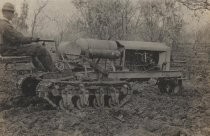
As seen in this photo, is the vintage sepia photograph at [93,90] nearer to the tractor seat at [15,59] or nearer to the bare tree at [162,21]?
the tractor seat at [15,59]

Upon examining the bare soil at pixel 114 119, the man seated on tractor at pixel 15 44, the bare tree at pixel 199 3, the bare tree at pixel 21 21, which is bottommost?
the bare soil at pixel 114 119

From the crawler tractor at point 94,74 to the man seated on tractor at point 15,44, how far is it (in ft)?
1.34

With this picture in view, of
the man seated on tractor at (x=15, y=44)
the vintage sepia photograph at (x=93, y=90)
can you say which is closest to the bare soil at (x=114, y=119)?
the vintage sepia photograph at (x=93, y=90)

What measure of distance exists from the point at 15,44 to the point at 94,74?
2.23 meters

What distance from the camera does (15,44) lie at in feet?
32.1

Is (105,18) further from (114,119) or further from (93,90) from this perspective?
(114,119)

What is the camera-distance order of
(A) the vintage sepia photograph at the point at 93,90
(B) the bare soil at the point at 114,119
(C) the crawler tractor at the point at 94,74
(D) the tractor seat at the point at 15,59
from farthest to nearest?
(C) the crawler tractor at the point at 94,74 → (D) the tractor seat at the point at 15,59 → (A) the vintage sepia photograph at the point at 93,90 → (B) the bare soil at the point at 114,119

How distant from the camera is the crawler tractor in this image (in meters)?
9.88

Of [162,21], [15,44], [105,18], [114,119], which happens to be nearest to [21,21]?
[105,18]

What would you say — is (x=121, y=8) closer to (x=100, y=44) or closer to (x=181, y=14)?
(x=181, y=14)

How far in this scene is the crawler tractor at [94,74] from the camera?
988 centimetres

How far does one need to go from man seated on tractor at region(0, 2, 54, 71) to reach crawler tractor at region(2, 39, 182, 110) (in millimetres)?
409

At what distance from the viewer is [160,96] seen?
1280 cm

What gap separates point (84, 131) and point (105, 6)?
14.8 metres
